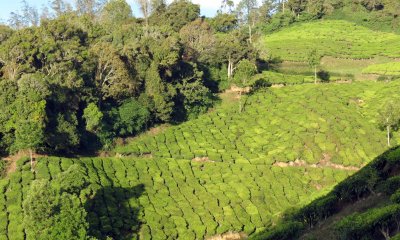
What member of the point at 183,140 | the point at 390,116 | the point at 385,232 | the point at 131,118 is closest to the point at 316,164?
the point at 390,116

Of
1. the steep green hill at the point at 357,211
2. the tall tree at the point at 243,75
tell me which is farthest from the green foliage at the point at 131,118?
the steep green hill at the point at 357,211

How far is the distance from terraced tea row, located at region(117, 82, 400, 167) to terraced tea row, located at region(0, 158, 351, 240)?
8.51ft

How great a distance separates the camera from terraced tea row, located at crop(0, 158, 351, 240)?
42.3 meters

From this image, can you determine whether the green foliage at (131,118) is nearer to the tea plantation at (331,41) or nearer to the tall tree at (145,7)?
the tea plantation at (331,41)

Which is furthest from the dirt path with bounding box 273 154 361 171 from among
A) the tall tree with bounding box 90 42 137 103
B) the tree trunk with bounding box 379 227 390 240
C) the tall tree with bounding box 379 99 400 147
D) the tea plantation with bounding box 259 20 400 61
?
the tea plantation with bounding box 259 20 400 61

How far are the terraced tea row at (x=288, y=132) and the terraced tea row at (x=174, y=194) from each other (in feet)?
8.51

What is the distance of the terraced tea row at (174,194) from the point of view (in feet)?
139

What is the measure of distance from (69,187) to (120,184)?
7810mm

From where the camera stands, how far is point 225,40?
263ft

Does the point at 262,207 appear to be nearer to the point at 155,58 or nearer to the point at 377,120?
the point at 377,120

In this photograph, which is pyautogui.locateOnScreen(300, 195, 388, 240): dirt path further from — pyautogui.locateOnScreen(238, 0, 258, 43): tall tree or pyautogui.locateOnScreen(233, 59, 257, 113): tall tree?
pyautogui.locateOnScreen(238, 0, 258, 43): tall tree

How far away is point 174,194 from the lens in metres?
48.4

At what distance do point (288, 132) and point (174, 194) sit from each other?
1956 centimetres

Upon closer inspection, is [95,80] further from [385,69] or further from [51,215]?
[385,69]
